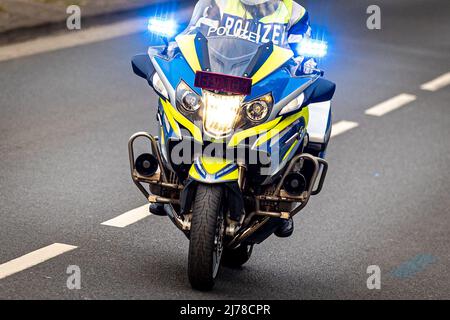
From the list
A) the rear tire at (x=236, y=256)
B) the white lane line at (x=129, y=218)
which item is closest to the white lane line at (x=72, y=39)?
the white lane line at (x=129, y=218)

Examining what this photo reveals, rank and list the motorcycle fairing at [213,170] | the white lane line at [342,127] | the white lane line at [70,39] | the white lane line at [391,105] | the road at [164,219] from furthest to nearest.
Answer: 1. the white lane line at [70,39]
2. the white lane line at [391,105]
3. the white lane line at [342,127]
4. the road at [164,219]
5. the motorcycle fairing at [213,170]

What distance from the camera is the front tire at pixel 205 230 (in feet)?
25.2

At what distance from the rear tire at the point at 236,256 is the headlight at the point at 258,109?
1.24 metres

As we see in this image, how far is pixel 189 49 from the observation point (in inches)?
325

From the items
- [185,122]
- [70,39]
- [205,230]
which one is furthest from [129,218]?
[70,39]

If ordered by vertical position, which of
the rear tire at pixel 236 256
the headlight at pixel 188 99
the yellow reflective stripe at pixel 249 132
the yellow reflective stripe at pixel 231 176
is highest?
the headlight at pixel 188 99

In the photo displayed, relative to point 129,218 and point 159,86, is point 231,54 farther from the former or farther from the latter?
point 129,218

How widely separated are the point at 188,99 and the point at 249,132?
0.43 metres

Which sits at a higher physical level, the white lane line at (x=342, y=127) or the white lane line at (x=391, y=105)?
the white lane line at (x=391, y=105)

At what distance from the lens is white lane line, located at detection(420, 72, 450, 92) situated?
1656cm

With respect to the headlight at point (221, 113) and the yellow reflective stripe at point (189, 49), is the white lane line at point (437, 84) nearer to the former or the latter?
the yellow reflective stripe at point (189, 49)

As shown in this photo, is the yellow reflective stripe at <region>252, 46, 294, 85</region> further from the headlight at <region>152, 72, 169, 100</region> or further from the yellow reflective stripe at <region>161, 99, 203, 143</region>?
the headlight at <region>152, 72, 169, 100</region>
